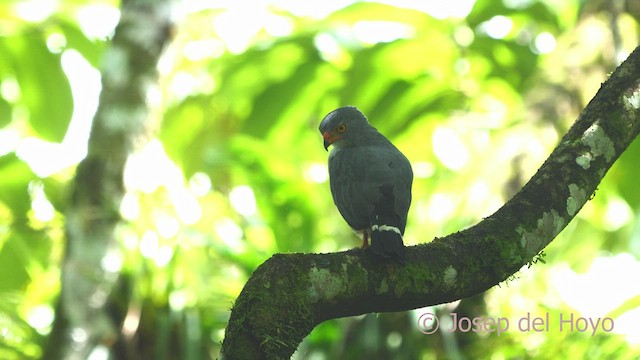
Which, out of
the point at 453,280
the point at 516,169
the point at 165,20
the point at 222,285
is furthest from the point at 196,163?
the point at 453,280

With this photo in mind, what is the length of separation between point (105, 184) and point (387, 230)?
2037 mm

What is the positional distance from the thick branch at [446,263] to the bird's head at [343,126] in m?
1.32

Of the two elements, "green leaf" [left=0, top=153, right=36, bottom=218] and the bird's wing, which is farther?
"green leaf" [left=0, top=153, right=36, bottom=218]

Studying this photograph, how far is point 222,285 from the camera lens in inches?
194

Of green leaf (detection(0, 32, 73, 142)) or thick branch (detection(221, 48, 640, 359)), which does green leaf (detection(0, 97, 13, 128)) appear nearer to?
green leaf (detection(0, 32, 73, 142))

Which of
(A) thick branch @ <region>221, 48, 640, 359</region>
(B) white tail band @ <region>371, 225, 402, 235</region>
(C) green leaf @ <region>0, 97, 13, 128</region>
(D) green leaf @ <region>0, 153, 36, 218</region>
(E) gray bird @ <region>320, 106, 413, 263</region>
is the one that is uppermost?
(C) green leaf @ <region>0, 97, 13, 128</region>

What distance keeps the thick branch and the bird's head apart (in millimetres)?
1318

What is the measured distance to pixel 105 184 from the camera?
4.05 m

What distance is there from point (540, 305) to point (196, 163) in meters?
2.59

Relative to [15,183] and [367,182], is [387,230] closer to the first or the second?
[367,182]

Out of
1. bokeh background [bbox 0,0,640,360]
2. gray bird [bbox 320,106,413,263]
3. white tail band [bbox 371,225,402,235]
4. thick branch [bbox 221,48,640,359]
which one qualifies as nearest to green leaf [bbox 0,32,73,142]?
bokeh background [bbox 0,0,640,360]

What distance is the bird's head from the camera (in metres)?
3.56

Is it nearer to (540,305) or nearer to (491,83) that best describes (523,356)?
(540,305)

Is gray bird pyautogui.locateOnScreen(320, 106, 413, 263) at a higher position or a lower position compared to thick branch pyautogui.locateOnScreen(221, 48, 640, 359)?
higher
